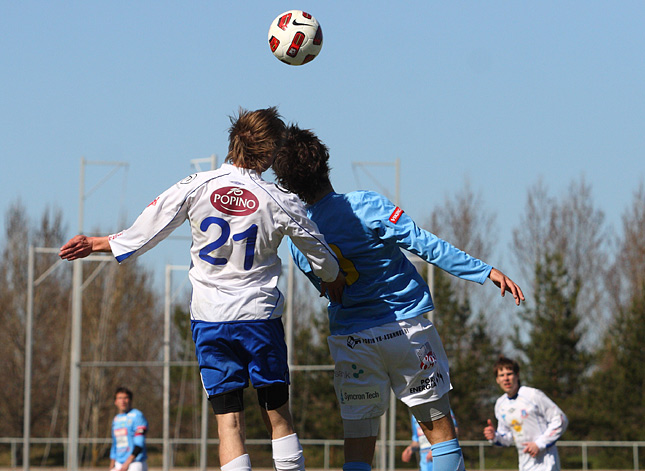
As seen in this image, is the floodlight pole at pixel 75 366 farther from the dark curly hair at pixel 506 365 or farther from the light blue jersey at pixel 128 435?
the dark curly hair at pixel 506 365

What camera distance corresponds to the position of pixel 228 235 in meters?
4.07

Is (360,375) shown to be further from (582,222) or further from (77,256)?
(582,222)

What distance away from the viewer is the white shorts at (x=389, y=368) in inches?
181

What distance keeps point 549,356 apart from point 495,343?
3449 mm

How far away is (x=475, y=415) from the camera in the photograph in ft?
103

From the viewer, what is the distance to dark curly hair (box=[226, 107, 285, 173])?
428cm

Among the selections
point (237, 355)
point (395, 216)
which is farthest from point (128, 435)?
point (237, 355)

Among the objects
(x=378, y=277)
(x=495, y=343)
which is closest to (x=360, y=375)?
(x=378, y=277)

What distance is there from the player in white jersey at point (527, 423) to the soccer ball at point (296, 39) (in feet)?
11.7

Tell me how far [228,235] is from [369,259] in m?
0.91

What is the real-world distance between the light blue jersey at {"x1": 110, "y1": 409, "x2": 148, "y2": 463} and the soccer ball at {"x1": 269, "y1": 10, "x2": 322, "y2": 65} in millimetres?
7092

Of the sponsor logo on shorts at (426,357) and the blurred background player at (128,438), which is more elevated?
the sponsor logo on shorts at (426,357)

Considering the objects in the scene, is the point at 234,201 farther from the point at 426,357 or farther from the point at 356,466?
the point at 356,466

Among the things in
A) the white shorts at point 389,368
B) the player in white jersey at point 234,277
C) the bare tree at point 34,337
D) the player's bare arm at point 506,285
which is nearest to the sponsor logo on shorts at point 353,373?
the white shorts at point 389,368
